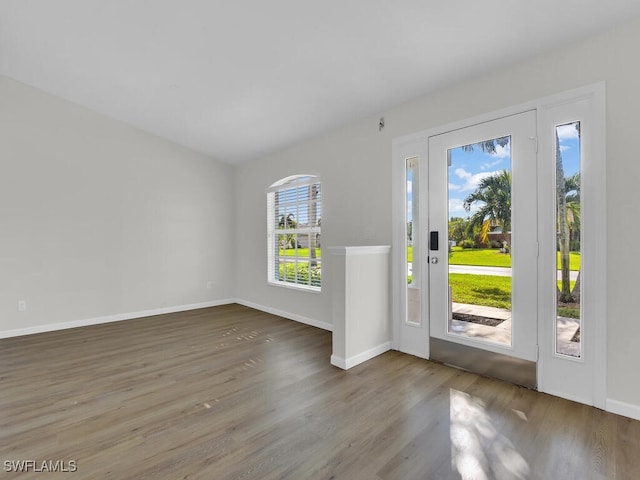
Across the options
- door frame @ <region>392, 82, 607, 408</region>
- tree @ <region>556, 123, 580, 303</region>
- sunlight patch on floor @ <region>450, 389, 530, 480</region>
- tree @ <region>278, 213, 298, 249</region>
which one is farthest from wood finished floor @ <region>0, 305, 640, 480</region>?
tree @ <region>278, 213, 298, 249</region>

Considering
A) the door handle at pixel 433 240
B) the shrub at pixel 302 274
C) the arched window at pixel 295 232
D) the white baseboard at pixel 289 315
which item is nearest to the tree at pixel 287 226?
the arched window at pixel 295 232

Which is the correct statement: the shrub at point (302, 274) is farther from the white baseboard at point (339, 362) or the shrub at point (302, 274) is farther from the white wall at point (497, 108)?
the white baseboard at point (339, 362)

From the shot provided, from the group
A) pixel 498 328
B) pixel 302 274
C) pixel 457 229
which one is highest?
pixel 457 229

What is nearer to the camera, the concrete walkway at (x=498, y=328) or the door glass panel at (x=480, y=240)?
the concrete walkway at (x=498, y=328)

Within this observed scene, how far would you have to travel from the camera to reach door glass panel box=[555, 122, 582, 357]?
2345 millimetres

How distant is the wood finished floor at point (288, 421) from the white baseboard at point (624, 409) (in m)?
0.06

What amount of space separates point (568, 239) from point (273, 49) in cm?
291

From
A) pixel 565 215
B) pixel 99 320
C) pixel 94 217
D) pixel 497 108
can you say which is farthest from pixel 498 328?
pixel 94 217

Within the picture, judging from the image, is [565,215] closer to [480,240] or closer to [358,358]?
[480,240]

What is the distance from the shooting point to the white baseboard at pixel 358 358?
2.93 m

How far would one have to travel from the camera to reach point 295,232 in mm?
4992

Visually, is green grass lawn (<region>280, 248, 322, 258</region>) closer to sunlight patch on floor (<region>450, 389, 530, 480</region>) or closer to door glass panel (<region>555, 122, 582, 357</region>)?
sunlight patch on floor (<region>450, 389, 530, 480</region>)

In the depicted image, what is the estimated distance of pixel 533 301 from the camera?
8.30 feet

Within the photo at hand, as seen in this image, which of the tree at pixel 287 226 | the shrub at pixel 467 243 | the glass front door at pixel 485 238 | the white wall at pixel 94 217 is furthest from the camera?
the tree at pixel 287 226
